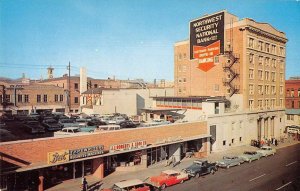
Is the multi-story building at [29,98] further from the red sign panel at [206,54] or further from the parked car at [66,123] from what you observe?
the red sign panel at [206,54]

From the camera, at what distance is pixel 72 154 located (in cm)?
2405

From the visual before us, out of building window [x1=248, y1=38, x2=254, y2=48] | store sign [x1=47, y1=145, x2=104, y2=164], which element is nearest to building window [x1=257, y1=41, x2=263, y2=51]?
building window [x1=248, y1=38, x2=254, y2=48]

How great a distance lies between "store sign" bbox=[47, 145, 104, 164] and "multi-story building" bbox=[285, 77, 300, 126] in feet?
196

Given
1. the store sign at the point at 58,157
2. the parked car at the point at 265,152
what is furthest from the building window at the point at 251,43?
the store sign at the point at 58,157

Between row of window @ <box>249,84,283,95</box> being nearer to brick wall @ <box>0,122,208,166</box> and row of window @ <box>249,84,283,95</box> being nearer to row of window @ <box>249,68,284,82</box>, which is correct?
row of window @ <box>249,68,284,82</box>

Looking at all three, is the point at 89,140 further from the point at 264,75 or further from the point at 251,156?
the point at 264,75

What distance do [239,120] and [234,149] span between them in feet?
19.2

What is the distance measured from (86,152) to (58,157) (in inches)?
111

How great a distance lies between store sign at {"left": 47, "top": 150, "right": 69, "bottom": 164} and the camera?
894 inches

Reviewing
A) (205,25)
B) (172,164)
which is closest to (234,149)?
(172,164)

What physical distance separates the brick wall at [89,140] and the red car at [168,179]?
565 centimetres

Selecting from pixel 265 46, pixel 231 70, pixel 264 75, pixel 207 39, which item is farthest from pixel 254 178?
pixel 265 46

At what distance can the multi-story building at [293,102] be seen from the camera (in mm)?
66312

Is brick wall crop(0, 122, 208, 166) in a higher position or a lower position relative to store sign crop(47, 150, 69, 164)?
higher
